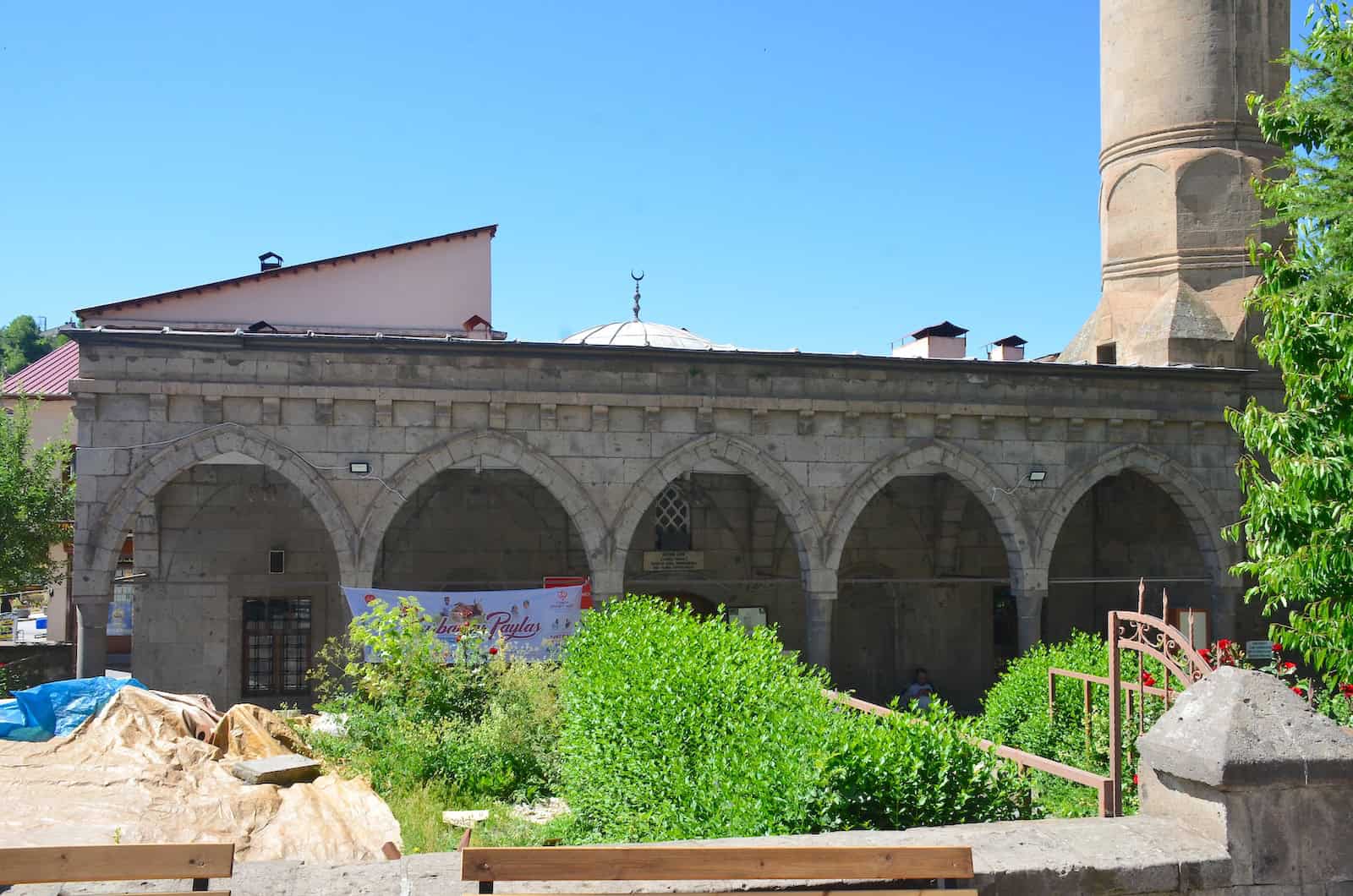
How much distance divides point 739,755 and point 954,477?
439 inches

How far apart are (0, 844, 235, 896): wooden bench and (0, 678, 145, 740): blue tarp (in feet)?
23.5

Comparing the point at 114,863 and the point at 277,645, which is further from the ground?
the point at 114,863

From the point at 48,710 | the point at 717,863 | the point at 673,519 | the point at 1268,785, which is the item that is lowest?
the point at 48,710

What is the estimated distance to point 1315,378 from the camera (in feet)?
28.7

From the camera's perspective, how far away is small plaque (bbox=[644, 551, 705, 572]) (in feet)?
59.6

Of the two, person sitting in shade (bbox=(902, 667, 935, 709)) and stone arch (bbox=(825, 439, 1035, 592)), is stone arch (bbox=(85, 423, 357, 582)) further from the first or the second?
person sitting in shade (bbox=(902, 667, 935, 709))

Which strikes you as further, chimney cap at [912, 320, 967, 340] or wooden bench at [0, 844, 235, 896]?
chimney cap at [912, 320, 967, 340]

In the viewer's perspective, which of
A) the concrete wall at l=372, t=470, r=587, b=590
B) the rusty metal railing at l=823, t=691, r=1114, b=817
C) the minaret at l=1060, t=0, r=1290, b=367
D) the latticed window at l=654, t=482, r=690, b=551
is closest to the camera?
the rusty metal railing at l=823, t=691, r=1114, b=817

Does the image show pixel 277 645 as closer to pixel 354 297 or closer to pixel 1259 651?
pixel 354 297

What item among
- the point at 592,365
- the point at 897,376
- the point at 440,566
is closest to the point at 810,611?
the point at 897,376

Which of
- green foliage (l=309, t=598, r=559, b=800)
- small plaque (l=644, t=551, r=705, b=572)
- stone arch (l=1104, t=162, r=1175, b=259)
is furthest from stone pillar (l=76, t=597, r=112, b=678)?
stone arch (l=1104, t=162, r=1175, b=259)

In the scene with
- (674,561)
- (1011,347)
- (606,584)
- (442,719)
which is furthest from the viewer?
(1011,347)

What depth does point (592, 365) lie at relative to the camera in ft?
48.2

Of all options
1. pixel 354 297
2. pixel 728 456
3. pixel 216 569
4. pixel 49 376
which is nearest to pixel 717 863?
pixel 728 456
